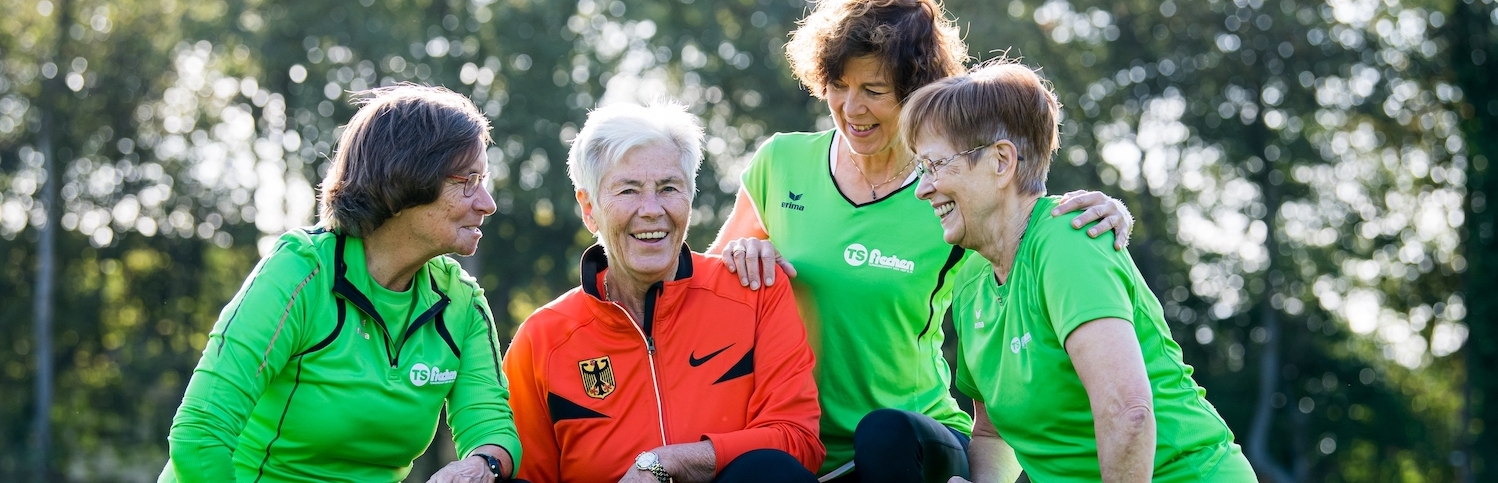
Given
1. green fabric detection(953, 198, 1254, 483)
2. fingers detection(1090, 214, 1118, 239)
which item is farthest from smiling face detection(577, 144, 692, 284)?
fingers detection(1090, 214, 1118, 239)

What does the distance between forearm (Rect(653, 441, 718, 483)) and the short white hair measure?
30.0 inches

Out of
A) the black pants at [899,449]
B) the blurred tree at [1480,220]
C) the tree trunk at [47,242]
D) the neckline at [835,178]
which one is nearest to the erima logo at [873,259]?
the neckline at [835,178]

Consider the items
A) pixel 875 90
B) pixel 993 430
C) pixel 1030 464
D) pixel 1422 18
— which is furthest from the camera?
pixel 1422 18

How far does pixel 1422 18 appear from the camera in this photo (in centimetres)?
2512

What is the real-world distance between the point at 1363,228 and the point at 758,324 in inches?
996

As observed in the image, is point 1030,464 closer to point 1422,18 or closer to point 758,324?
point 758,324

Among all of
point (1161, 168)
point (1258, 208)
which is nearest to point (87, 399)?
point (1161, 168)

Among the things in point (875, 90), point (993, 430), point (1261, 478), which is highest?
point (875, 90)

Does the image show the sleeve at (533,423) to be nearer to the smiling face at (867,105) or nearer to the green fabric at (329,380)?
the green fabric at (329,380)

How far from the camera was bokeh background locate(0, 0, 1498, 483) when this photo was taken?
24.4 meters

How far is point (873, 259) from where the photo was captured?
401 centimetres

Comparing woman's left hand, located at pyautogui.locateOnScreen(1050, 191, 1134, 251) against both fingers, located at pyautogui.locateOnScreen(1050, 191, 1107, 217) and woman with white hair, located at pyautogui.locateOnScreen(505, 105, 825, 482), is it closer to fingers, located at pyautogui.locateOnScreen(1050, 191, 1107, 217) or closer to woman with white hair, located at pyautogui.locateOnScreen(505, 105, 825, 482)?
fingers, located at pyautogui.locateOnScreen(1050, 191, 1107, 217)

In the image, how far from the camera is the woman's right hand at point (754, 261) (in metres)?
3.91

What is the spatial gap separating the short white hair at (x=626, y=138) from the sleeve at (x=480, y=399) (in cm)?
51
